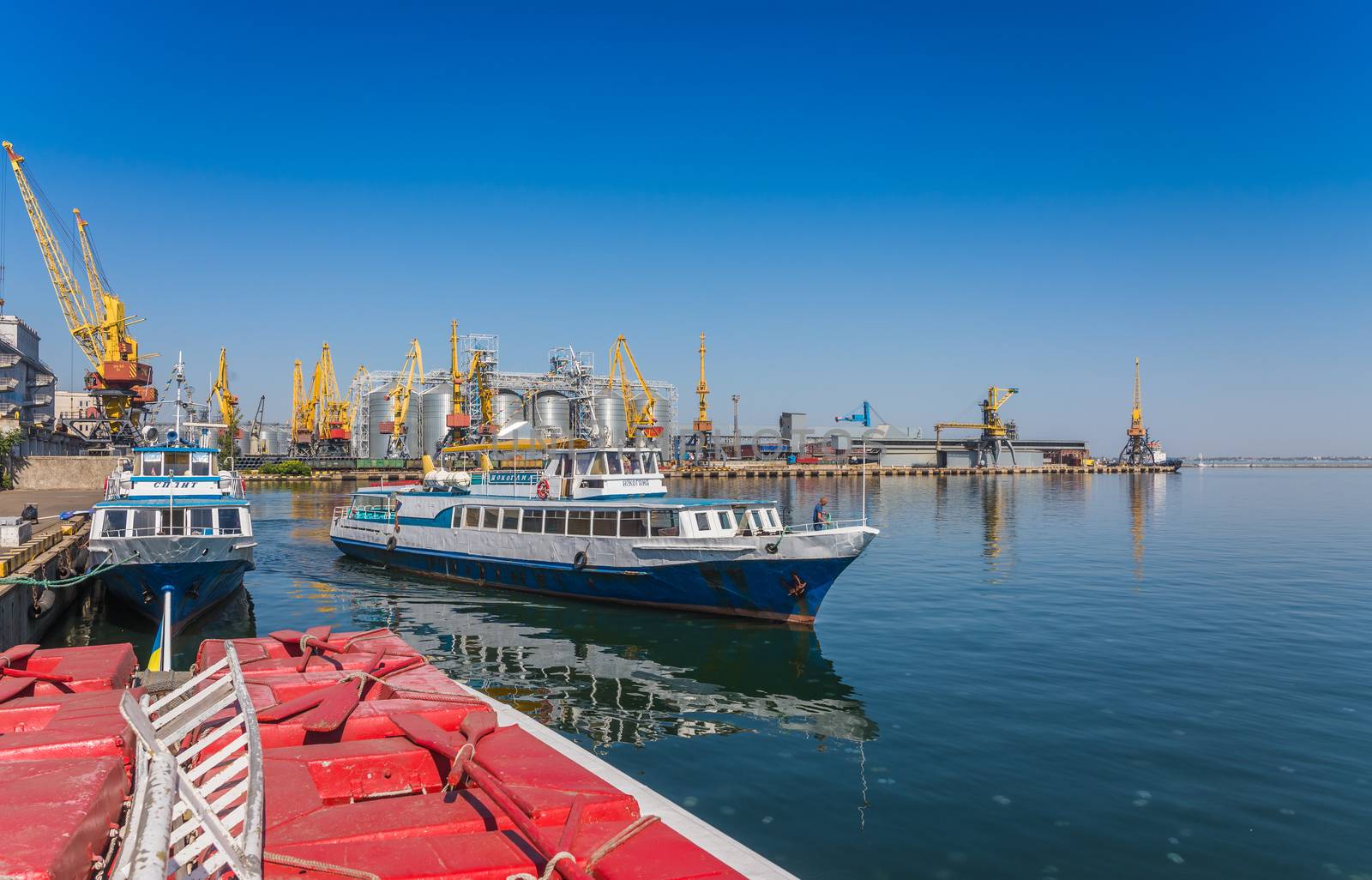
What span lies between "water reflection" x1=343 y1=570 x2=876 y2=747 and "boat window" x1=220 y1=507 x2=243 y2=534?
604cm

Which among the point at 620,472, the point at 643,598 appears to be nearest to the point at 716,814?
the point at 643,598

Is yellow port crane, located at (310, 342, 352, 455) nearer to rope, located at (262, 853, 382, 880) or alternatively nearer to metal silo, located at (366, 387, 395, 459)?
metal silo, located at (366, 387, 395, 459)

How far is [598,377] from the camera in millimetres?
180125

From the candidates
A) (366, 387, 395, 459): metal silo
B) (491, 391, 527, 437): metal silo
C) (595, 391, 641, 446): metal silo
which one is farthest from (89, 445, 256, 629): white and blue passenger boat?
(366, 387, 395, 459): metal silo

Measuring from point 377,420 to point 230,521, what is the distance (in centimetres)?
14924

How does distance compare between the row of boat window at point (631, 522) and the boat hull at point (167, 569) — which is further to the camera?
the row of boat window at point (631, 522)

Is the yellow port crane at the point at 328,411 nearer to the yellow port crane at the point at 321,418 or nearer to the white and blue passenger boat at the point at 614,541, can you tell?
the yellow port crane at the point at 321,418

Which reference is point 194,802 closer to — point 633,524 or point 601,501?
point 633,524

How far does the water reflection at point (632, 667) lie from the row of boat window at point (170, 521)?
654 cm

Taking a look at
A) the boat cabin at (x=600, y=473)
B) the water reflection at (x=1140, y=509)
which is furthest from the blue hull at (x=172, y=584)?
the water reflection at (x=1140, y=509)

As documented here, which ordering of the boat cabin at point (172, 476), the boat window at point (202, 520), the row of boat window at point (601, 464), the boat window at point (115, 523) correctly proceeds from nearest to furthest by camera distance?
the boat window at point (115, 523), the boat window at point (202, 520), the boat cabin at point (172, 476), the row of boat window at point (601, 464)

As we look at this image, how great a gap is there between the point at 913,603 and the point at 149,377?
3822 inches

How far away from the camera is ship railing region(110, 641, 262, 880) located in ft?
18.2

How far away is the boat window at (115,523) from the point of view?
30047 mm
